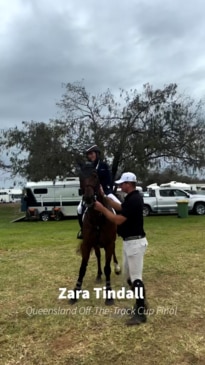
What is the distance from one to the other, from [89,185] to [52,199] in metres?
21.9

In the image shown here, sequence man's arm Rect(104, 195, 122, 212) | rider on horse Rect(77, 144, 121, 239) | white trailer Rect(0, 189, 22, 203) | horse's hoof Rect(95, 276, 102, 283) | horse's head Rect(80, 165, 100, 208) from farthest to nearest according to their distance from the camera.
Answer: white trailer Rect(0, 189, 22, 203)
horse's hoof Rect(95, 276, 102, 283)
rider on horse Rect(77, 144, 121, 239)
man's arm Rect(104, 195, 122, 212)
horse's head Rect(80, 165, 100, 208)

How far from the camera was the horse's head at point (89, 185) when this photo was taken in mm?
4988

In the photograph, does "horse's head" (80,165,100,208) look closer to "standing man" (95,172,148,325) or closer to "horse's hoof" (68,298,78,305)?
"standing man" (95,172,148,325)

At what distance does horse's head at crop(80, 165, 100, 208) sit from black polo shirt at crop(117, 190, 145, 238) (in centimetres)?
47

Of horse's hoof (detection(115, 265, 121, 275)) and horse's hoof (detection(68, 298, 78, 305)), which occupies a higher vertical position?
horse's hoof (detection(115, 265, 121, 275))

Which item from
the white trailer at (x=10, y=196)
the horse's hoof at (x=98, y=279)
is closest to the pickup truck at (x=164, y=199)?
the horse's hoof at (x=98, y=279)

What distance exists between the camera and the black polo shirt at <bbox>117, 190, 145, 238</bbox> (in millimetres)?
4684

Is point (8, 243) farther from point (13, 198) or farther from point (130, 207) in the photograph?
point (13, 198)

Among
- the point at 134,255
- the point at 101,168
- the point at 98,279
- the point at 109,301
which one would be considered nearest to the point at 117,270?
the point at 98,279

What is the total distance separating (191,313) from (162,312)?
36cm

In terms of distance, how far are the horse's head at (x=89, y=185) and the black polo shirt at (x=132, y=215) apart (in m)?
0.47

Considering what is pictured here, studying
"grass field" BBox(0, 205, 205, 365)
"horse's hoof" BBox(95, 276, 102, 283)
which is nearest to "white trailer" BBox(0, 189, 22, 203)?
"grass field" BBox(0, 205, 205, 365)

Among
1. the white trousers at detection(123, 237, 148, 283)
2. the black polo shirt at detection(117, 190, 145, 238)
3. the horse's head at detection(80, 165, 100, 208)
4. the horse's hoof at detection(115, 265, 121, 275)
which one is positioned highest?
the horse's head at detection(80, 165, 100, 208)

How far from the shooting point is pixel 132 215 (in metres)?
4.69
